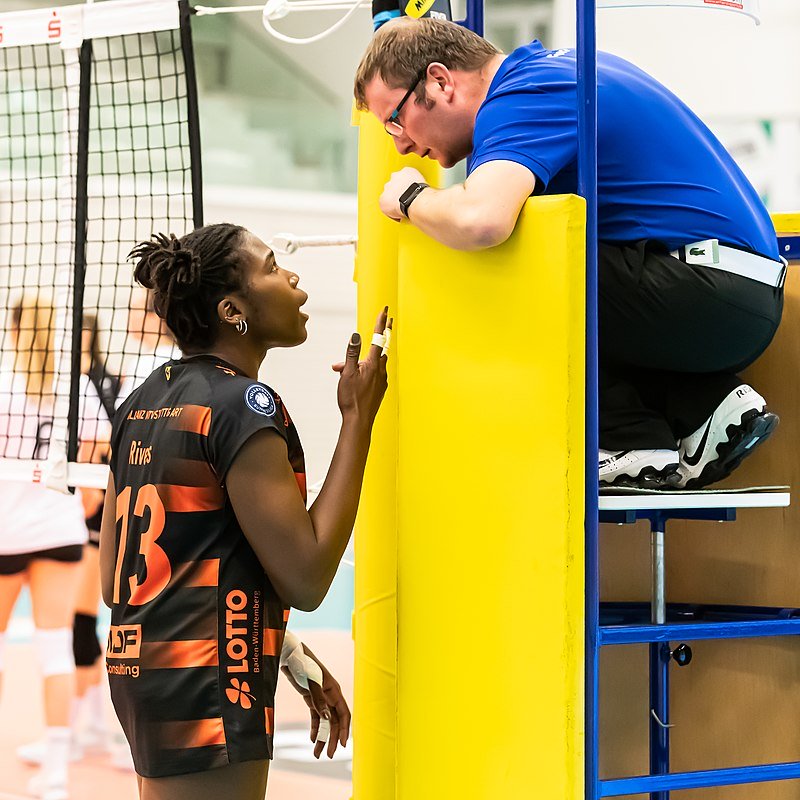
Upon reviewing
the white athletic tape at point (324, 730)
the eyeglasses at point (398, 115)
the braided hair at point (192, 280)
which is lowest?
the white athletic tape at point (324, 730)

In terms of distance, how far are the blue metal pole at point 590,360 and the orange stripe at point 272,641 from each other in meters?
Result: 0.44

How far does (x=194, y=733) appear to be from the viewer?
1371 mm

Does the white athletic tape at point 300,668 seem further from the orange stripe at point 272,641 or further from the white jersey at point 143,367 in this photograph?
the white jersey at point 143,367

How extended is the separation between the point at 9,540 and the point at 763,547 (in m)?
2.77

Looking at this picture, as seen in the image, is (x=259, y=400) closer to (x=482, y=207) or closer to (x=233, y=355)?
(x=233, y=355)

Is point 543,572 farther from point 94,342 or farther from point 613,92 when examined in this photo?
point 94,342

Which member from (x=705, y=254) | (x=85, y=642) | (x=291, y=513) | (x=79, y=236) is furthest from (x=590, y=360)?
(x=85, y=642)

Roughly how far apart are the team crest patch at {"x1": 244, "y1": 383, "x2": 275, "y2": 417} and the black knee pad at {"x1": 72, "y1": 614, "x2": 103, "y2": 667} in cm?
281

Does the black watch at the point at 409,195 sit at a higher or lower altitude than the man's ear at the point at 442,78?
lower

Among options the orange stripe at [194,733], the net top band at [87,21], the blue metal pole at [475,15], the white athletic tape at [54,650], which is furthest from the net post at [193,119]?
the white athletic tape at [54,650]

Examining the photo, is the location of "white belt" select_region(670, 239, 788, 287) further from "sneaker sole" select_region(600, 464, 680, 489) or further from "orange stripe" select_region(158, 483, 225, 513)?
"orange stripe" select_region(158, 483, 225, 513)

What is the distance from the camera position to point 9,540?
377 cm

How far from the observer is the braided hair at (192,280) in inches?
60.5

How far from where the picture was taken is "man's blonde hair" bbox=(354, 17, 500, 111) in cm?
166
